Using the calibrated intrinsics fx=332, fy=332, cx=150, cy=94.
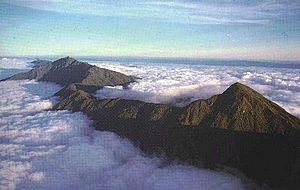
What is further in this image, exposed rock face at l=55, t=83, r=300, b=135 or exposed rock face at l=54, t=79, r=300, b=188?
exposed rock face at l=55, t=83, r=300, b=135

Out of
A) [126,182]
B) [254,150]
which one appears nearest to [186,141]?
[254,150]

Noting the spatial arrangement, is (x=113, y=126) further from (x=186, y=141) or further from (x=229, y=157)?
(x=229, y=157)

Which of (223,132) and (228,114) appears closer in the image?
(223,132)

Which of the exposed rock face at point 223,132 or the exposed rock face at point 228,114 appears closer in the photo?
the exposed rock face at point 223,132

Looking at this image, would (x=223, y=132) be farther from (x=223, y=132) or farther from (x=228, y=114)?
(x=228, y=114)

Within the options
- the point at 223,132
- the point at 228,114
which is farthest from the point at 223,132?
the point at 228,114

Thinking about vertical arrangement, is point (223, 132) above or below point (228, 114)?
below

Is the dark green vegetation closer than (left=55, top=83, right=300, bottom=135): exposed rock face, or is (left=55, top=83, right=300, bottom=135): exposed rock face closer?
the dark green vegetation

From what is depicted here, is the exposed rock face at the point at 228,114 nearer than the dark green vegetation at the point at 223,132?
No
